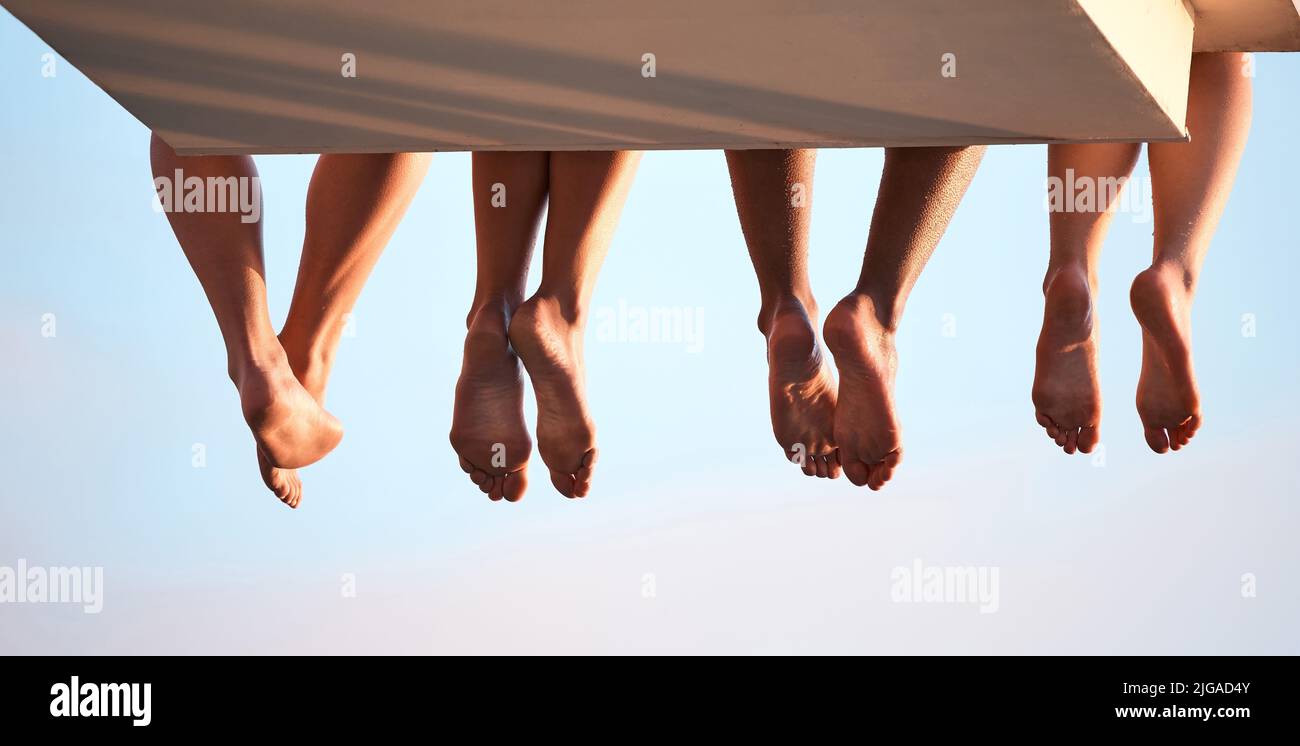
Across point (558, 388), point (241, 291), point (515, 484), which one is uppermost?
point (241, 291)

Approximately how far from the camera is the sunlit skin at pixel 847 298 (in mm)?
1534

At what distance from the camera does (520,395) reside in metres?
1.65

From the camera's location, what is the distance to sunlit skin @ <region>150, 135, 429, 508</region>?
151 centimetres

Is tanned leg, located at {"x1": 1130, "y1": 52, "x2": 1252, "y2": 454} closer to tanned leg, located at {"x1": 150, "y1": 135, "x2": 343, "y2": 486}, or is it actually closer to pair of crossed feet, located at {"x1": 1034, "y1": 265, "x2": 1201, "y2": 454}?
pair of crossed feet, located at {"x1": 1034, "y1": 265, "x2": 1201, "y2": 454}

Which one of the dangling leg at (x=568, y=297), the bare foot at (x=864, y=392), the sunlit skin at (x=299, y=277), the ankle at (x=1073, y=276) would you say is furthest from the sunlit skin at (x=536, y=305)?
the ankle at (x=1073, y=276)

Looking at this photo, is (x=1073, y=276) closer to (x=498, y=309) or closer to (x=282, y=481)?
(x=498, y=309)

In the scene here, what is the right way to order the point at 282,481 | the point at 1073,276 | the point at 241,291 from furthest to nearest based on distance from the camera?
the point at 282,481
the point at 1073,276
the point at 241,291

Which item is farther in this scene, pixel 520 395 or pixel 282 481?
pixel 282 481

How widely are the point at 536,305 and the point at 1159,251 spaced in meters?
0.66

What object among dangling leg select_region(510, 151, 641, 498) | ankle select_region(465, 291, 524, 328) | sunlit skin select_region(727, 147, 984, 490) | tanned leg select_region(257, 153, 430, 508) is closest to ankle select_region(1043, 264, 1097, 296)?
sunlit skin select_region(727, 147, 984, 490)

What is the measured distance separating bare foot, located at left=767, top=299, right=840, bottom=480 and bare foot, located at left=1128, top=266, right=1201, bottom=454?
337 mm

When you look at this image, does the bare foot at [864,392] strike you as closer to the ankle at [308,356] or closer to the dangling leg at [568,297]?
the dangling leg at [568,297]

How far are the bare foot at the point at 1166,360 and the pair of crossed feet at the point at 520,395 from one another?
0.59 meters

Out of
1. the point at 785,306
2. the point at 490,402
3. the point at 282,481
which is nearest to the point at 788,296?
the point at 785,306
